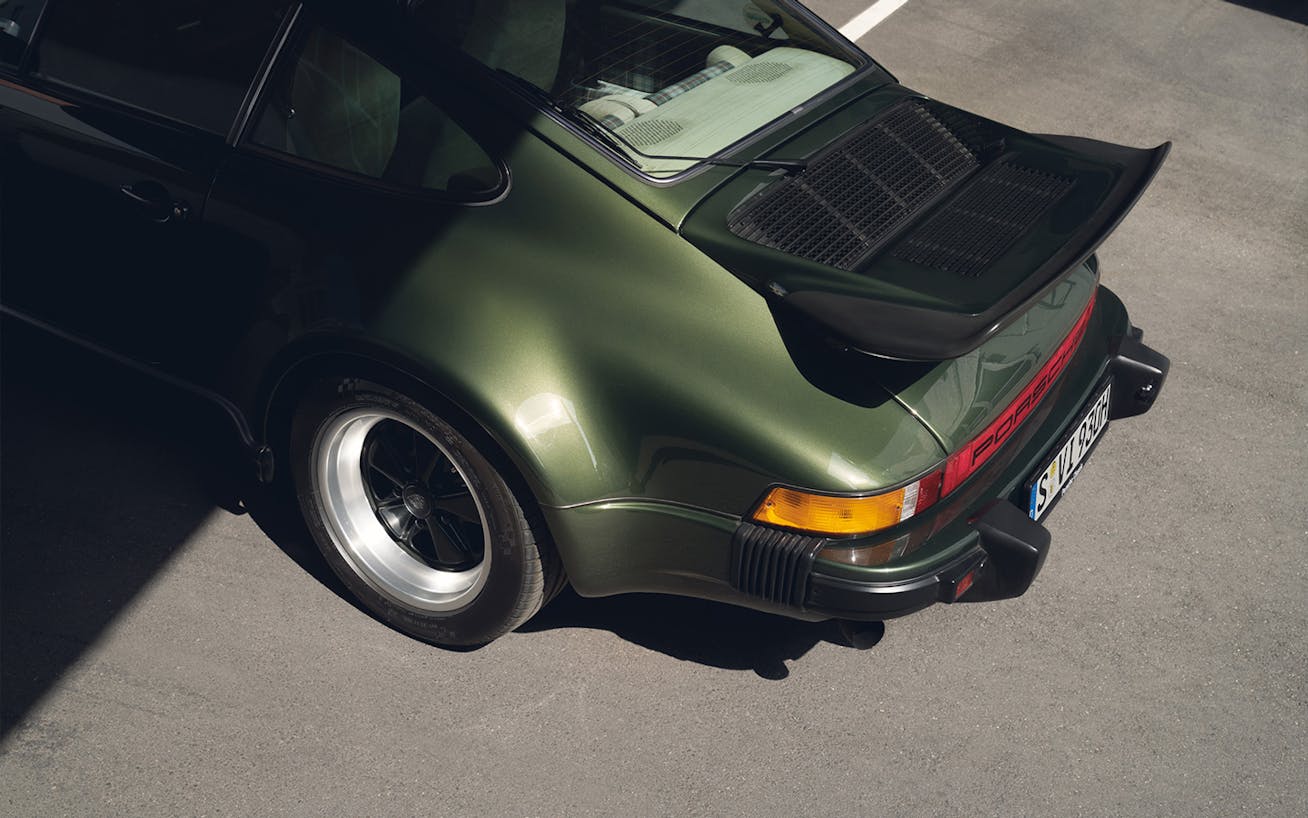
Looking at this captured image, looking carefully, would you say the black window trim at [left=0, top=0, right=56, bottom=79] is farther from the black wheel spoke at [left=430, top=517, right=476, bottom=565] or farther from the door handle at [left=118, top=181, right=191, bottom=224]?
the black wheel spoke at [left=430, top=517, right=476, bottom=565]

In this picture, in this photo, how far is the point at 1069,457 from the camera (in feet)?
10.5

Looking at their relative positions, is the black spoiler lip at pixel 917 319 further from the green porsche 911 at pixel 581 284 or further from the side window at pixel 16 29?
the side window at pixel 16 29

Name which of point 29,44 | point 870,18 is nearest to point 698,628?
point 29,44

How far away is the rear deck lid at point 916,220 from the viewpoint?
2.56 m

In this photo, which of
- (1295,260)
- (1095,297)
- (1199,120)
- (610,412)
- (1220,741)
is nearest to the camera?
(610,412)

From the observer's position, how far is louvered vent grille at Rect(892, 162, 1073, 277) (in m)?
2.87

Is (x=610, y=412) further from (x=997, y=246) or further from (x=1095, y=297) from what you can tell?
(x=1095, y=297)

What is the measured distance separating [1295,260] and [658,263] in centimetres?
356

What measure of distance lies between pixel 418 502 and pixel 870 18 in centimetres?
499

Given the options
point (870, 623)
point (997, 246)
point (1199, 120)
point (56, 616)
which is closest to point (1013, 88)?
point (1199, 120)

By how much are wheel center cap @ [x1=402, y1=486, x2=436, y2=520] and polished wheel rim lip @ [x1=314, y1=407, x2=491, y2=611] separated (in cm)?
14

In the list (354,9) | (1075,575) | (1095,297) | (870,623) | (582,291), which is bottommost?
(1075,575)

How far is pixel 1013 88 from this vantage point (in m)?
6.47

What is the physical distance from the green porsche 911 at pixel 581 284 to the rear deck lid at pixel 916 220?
0.03 ft
